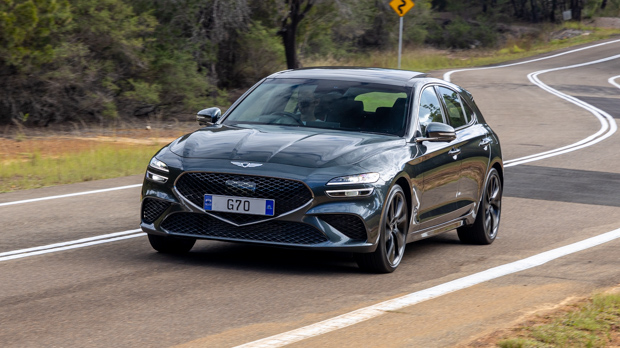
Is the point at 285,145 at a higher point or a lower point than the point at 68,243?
higher

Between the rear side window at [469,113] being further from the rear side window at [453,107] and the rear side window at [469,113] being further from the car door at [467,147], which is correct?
the rear side window at [453,107]

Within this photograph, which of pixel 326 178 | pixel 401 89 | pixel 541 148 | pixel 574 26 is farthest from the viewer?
pixel 574 26

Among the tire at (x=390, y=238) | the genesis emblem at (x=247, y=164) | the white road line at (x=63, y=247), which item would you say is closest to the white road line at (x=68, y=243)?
the white road line at (x=63, y=247)

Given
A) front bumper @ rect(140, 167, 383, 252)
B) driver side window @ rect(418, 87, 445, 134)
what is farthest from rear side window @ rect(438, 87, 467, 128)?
front bumper @ rect(140, 167, 383, 252)

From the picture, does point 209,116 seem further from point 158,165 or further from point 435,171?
point 435,171

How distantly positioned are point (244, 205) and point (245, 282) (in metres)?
0.54

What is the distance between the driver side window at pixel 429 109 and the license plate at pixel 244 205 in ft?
6.29

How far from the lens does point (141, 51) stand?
26344mm

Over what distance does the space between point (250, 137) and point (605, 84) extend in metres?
33.2

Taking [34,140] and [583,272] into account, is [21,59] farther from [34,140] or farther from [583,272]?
[583,272]

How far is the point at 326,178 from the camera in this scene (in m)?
6.98

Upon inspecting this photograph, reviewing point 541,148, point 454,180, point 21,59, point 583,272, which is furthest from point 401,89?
point 21,59

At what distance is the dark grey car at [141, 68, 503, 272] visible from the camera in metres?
7.02

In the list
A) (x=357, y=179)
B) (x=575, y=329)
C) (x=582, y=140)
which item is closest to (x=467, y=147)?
(x=357, y=179)
